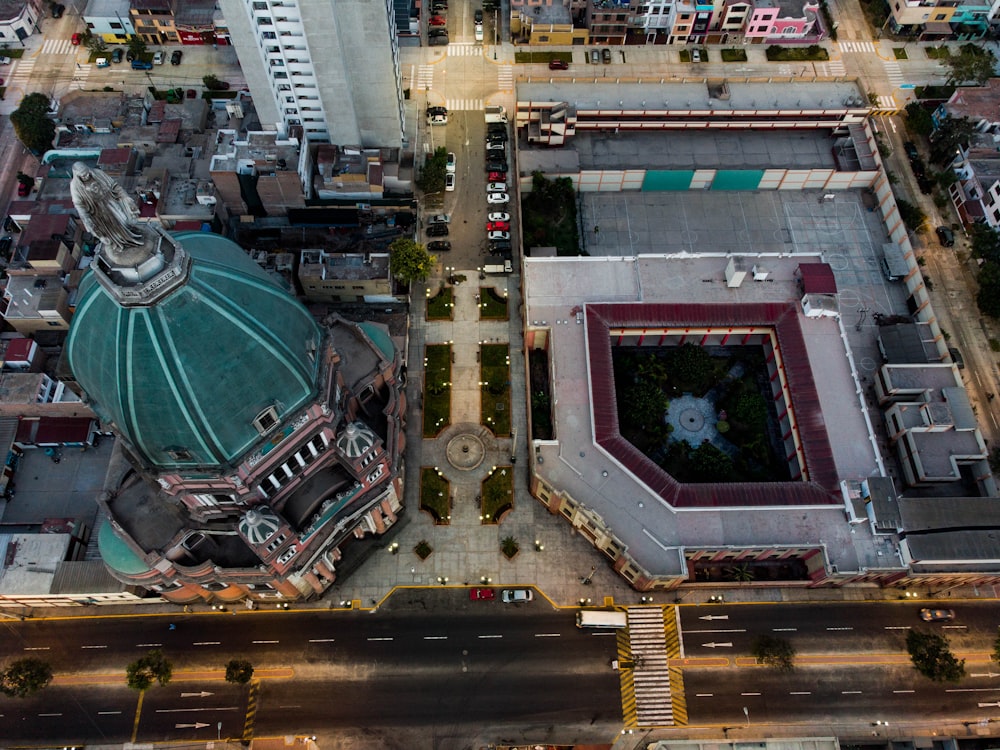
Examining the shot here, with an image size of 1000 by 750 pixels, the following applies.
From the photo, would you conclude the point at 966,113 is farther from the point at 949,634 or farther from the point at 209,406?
the point at 209,406

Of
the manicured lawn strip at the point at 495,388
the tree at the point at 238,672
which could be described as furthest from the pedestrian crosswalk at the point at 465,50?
the tree at the point at 238,672

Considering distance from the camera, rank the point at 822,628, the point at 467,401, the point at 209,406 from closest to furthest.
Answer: the point at 209,406 < the point at 822,628 < the point at 467,401

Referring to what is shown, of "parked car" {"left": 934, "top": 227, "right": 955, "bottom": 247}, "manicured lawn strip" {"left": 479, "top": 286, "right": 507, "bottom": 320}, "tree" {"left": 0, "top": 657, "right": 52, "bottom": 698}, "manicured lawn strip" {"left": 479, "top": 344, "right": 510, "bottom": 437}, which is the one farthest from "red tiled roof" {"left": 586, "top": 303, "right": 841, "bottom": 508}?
"tree" {"left": 0, "top": 657, "right": 52, "bottom": 698}

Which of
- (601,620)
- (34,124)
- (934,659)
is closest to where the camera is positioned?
(934,659)

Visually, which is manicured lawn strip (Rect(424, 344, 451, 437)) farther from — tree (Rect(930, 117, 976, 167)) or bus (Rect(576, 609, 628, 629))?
tree (Rect(930, 117, 976, 167))

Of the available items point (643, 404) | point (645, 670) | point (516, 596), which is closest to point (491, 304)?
point (643, 404)

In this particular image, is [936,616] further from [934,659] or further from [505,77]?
[505,77]

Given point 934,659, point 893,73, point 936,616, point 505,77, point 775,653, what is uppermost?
point 505,77

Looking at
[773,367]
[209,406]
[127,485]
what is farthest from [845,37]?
[127,485]

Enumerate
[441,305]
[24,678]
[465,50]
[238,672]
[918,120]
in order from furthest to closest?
[465,50] → [918,120] → [441,305] → [238,672] → [24,678]
